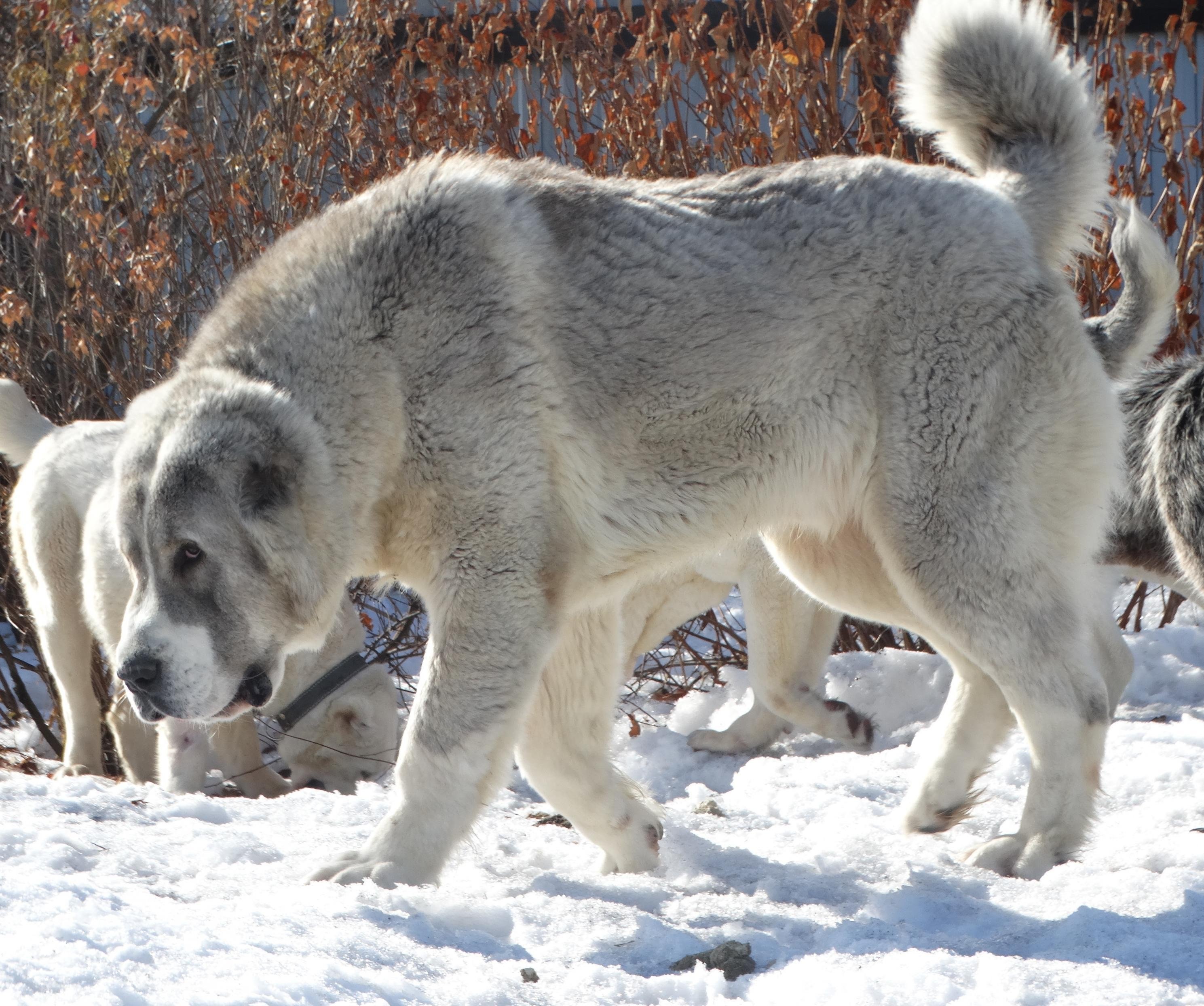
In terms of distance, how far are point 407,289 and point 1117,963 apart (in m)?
2.12

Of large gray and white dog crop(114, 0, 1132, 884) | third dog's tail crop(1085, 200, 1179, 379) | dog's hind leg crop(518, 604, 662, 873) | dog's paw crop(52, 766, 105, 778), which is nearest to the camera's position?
large gray and white dog crop(114, 0, 1132, 884)

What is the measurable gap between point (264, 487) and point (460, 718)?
2.26ft

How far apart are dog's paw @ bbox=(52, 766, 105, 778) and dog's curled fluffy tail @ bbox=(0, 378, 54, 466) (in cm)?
123

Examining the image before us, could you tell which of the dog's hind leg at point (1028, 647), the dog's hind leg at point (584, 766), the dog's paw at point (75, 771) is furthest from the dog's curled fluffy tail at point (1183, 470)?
the dog's paw at point (75, 771)

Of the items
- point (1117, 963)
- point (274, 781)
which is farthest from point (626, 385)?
point (274, 781)

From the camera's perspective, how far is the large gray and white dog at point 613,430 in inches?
120

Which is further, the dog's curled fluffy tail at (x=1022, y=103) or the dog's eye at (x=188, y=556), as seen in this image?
the dog's curled fluffy tail at (x=1022, y=103)

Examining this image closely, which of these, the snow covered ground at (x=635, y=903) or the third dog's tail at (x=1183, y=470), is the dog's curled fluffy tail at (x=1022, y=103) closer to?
the third dog's tail at (x=1183, y=470)

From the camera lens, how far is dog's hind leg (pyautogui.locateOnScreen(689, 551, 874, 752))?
4938 mm

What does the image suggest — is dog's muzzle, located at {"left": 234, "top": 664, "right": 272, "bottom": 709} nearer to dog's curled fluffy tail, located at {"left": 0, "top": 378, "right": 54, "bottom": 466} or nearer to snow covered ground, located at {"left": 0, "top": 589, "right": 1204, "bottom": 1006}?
snow covered ground, located at {"left": 0, "top": 589, "right": 1204, "bottom": 1006}

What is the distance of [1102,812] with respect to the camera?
375 centimetres

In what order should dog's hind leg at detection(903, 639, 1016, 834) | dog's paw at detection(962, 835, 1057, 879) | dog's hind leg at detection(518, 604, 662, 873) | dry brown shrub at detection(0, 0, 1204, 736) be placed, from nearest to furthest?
dog's paw at detection(962, 835, 1057, 879)
dog's hind leg at detection(518, 604, 662, 873)
dog's hind leg at detection(903, 639, 1016, 834)
dry brown shrub at detection(0, 0, 1204, 736)

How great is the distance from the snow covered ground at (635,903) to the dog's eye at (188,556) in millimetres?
699

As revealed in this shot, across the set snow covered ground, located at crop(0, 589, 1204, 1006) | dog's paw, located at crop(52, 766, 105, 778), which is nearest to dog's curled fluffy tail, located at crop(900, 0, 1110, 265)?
snow covered ground, located at crop(0, 589, 1204, 1006)
